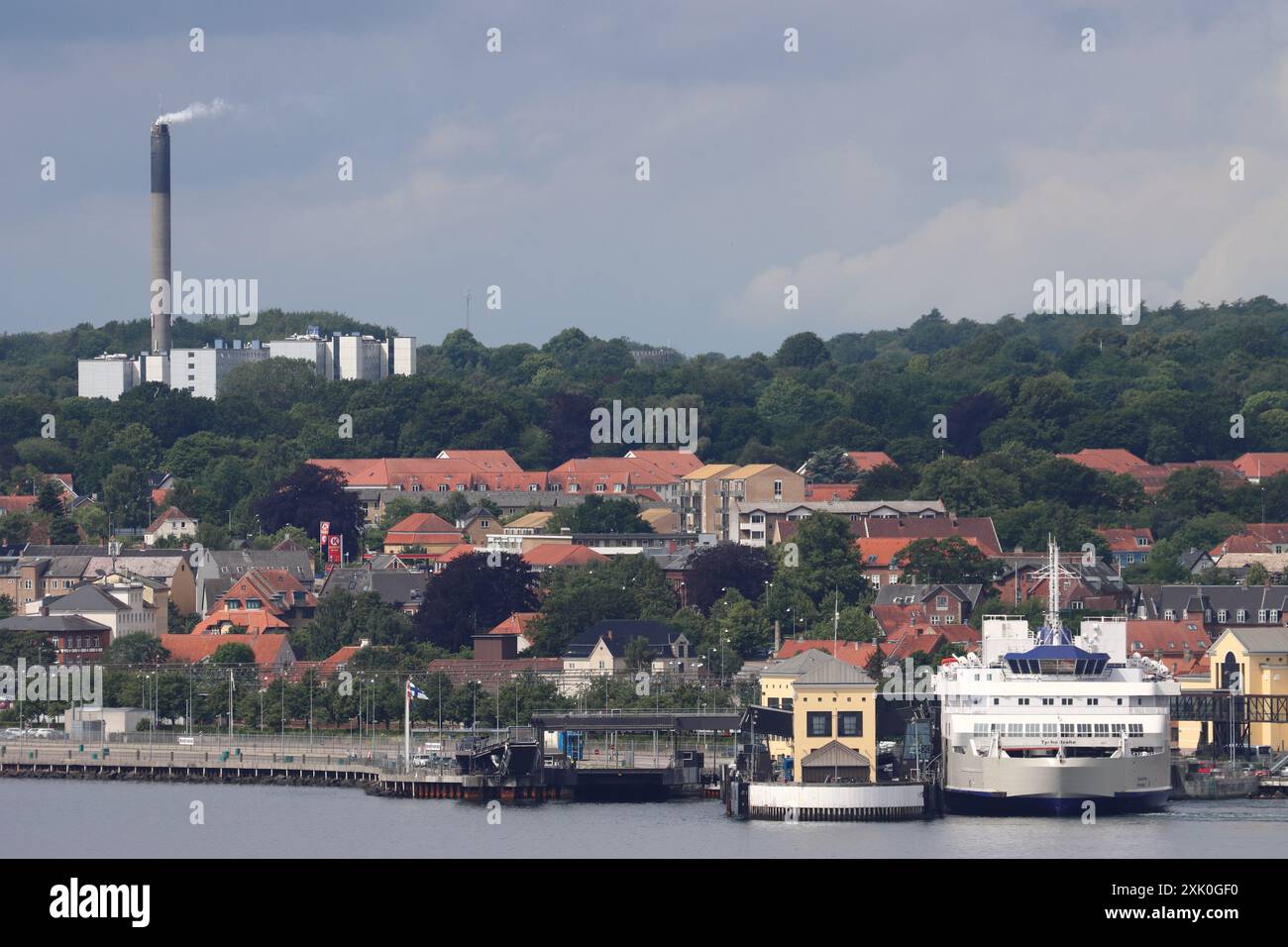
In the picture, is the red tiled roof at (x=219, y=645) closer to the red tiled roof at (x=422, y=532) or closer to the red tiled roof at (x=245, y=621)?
the red tiled roof at (x=245, y=621)

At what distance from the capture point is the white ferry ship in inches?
2844

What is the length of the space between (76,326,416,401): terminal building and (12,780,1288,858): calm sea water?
11214 cm

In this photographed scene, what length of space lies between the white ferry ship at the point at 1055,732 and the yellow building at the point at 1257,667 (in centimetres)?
1016

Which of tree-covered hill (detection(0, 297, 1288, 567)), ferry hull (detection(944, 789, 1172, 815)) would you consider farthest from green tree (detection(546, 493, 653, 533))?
ferry hull (detection(944, 789, 1172, 815))

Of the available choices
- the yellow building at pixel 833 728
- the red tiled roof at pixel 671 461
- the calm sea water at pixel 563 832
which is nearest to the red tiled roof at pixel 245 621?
the calm sea water at pixel 563 832

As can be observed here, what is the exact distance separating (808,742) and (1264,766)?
557 inches

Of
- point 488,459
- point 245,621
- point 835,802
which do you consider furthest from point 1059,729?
point 488,459

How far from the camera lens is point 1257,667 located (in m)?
85.2

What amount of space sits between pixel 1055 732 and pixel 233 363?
404ft

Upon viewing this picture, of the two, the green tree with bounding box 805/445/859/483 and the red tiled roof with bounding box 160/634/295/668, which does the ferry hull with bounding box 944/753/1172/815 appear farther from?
the green tree with bounding box 805/445/859/483

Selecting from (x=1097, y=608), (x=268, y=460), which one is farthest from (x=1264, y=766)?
Result: (x=268, y=460)
